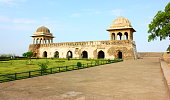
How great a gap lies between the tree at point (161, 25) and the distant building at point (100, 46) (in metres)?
10.2

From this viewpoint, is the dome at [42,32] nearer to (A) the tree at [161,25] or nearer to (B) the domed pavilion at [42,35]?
(B) the domed pavilion at [42,35]

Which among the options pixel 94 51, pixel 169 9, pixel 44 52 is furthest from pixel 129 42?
pixel 44 52

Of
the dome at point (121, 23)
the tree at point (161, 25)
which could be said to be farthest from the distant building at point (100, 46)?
the tree at point (161, 25)

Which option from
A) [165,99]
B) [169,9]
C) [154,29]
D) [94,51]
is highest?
[169,9]

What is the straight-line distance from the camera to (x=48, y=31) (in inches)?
1738

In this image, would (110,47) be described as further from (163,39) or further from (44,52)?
(44,52)

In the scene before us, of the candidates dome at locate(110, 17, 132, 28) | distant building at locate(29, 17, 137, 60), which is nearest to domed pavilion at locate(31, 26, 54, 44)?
distant building at locate(29, 17, 137, 60)

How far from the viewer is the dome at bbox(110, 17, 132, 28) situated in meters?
31.7

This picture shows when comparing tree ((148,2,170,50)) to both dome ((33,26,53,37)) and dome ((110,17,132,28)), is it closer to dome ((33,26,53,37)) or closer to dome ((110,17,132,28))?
dome ((110,17,132,28))

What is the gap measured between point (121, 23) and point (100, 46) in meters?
7.22

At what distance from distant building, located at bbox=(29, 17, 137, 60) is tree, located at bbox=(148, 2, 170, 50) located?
33.3 feet

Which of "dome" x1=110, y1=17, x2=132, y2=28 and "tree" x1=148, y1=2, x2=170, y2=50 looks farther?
"dome" x1=110, y1=17, x2=132, y2=28

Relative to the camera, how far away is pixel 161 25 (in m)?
18.0

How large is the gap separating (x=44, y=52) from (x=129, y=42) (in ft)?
82.9
